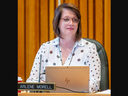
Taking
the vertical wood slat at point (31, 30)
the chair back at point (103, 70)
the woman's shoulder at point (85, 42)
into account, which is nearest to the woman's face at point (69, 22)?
the woman's shoulder at point (85, 42)

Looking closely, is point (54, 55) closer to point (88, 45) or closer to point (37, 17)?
point (88, 45)

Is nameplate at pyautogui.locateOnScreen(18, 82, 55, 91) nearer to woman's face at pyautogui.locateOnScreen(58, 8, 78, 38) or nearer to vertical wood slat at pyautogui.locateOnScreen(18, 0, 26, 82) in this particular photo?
woman's face at pyautogui.locateOnScreen(58, 8, 78, 38)

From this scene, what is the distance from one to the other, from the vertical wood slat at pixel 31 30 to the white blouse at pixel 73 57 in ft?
3.69

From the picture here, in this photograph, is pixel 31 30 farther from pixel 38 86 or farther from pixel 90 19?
pixel 38 86

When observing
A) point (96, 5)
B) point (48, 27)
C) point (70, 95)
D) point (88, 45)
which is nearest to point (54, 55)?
point (88, 45)

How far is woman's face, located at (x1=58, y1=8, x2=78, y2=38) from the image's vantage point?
216 cm

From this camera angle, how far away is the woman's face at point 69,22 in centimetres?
216

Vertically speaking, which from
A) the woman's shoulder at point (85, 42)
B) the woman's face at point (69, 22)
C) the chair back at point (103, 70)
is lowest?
the chair back at point (103, 70)

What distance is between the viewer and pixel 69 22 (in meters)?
2.15

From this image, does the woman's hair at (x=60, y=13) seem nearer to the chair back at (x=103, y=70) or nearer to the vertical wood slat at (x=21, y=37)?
the chair back at (x=103, y=70)

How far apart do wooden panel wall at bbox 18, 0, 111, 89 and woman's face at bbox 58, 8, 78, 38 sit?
4.09 feet

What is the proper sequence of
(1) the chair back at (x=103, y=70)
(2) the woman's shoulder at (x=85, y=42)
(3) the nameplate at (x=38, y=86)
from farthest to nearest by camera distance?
(2) the woman's shoulder at (x=85, y=42)
(1) the chair back at (x=103, y=70)
(3) the nameplate at (x=38, y=86)

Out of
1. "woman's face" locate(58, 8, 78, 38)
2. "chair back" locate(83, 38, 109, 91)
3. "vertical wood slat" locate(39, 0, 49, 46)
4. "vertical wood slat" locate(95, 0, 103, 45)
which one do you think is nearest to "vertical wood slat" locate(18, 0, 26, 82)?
"vertical wood slat" locate(39, 0, 49, 46)

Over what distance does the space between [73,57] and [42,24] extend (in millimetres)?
1430
